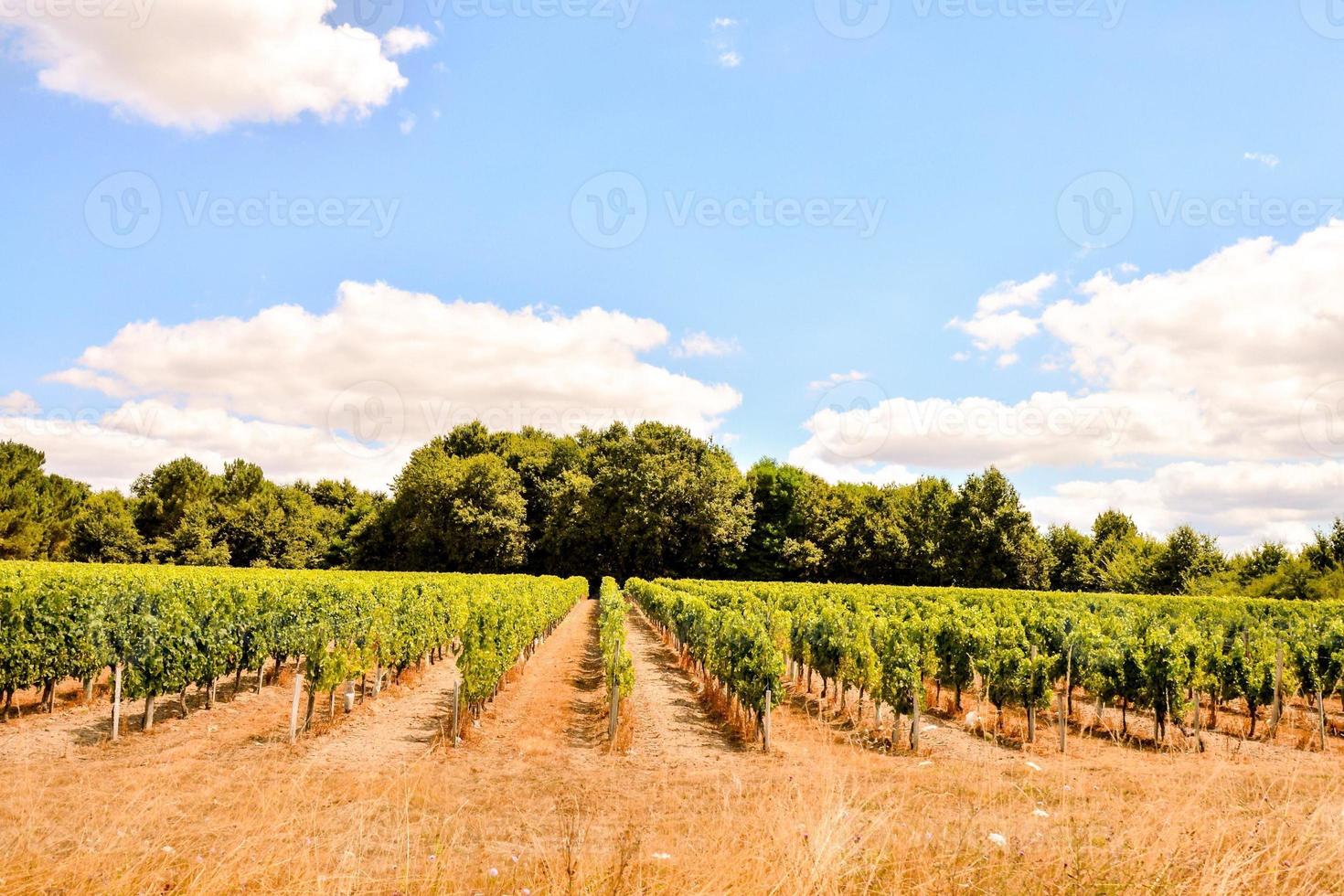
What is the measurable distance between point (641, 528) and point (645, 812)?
5615 cm

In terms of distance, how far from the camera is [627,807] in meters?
9.91

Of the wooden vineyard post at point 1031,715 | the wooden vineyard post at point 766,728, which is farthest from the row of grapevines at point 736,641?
the wooden vineyard post at point 1031,715

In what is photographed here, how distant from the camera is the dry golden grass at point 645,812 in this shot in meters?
3.94

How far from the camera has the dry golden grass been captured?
394 centimetres

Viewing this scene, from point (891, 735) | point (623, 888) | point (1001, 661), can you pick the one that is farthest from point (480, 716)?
point (623, 888)

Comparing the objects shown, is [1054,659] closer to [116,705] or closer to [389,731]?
[389,731]

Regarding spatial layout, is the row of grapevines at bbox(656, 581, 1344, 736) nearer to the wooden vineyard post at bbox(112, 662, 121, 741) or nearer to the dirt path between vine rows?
the dirt path between vine rows

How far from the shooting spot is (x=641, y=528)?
216 feet

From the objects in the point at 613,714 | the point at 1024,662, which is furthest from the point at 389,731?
the point at 1024,662

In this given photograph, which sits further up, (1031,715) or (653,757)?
(1031,715)

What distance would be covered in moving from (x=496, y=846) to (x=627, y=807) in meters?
3.15

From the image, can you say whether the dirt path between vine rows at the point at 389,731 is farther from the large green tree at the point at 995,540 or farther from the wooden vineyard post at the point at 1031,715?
the large green tree at the point at 995,540

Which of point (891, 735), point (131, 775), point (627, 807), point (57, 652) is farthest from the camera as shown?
point (57, 652)

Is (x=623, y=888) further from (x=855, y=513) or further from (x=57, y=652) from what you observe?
(x=855, y=513)
